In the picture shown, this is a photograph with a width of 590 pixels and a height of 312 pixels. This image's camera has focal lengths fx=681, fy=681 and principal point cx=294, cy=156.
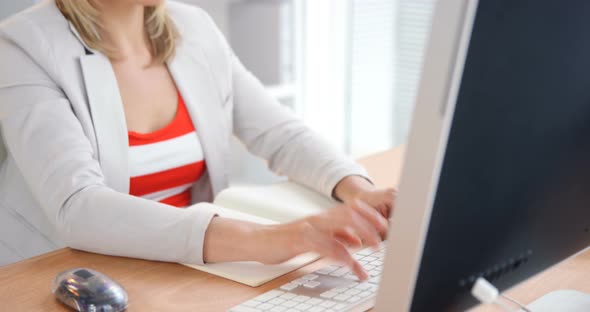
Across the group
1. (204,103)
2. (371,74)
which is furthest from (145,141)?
(371,74)

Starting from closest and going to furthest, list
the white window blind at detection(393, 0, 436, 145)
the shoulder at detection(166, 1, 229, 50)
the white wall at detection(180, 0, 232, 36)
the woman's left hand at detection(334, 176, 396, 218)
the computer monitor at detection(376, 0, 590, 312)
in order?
1. the computer monitor at detection(376, 0, 590, 312)
2. the woman's left hand at detection(334, 176, 396, 218)
3. the shoulder at detection(166, 1, 229, 50)
4. the white wall at detection(180, 0, 232, 36)
5. the white window blind at detection(393, 0, 436, 145)

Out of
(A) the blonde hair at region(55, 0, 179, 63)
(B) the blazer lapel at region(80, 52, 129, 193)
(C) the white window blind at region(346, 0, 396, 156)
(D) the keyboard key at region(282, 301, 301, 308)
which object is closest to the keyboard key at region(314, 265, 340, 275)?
(D) the keyboard key at region(282, 301, 301, 308)

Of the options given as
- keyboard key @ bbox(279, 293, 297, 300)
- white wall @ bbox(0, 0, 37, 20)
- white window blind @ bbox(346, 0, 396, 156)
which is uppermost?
white wall @ bbox(0, 0, 37, 20)

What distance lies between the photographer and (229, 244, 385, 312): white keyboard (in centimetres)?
83

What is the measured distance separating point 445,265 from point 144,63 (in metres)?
1.01

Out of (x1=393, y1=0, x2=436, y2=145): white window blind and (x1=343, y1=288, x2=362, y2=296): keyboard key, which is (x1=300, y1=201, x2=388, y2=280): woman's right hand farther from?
(x1=393, y1=0, x2=436, y2=145): white window blind

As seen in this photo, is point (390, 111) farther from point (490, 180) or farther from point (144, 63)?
point (490, 180)

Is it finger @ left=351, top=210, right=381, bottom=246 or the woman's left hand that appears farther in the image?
the woman's left hand

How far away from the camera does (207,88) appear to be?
1482 mm

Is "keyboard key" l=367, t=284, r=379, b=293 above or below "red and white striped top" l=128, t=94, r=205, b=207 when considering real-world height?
above

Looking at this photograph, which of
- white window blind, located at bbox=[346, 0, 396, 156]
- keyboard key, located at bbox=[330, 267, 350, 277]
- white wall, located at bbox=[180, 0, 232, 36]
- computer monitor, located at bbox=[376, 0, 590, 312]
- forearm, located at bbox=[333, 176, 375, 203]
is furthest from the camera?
white window blind, located at bbox=[346, 0, 396, 156]

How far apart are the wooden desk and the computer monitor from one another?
0.23m

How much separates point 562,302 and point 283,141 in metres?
0.74

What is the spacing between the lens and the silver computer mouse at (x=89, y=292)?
0.83 meters
